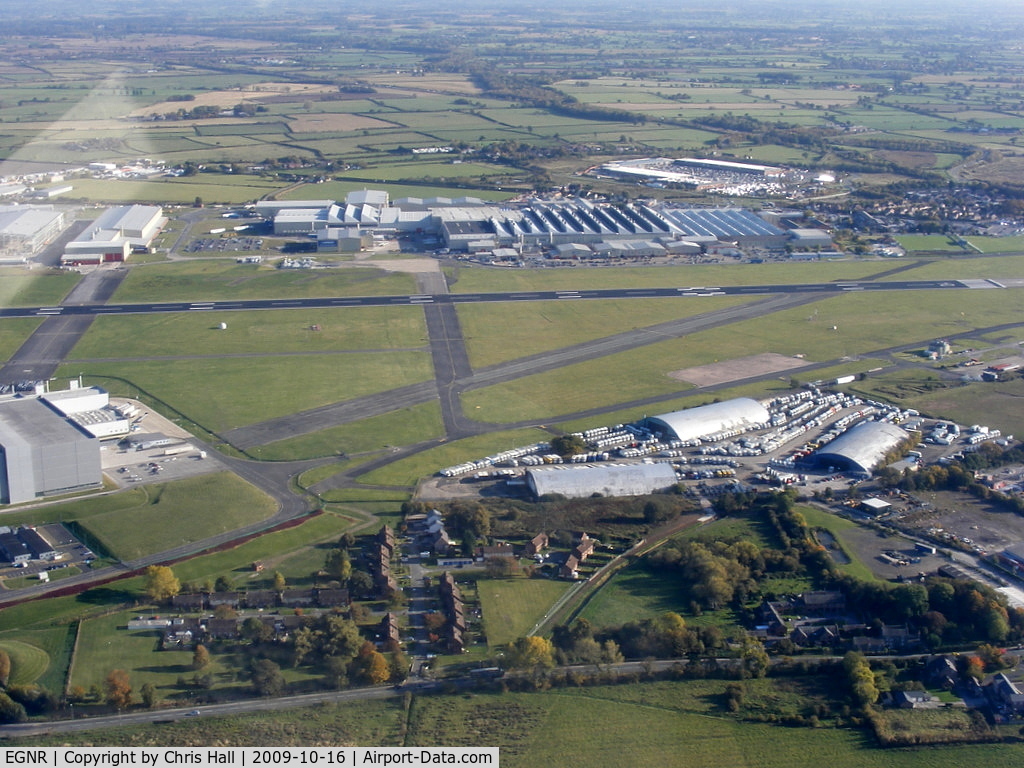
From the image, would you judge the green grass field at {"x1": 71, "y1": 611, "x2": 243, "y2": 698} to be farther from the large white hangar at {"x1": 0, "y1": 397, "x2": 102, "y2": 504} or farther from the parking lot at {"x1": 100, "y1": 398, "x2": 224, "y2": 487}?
the parking lot at {"x1": 100, "y1": 398, "x2": 224, "y2": 487}

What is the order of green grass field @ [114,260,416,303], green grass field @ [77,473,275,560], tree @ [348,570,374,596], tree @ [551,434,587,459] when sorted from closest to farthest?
1. tree @ [348,570,374,596]
2. green grass field @ [77,473,275,560]
3. tree @ [551,434,587,459]
4. green grass field @ [114,260,416,303]

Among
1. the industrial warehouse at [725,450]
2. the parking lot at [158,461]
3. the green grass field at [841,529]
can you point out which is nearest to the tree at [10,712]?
the parking lot at [158,461]

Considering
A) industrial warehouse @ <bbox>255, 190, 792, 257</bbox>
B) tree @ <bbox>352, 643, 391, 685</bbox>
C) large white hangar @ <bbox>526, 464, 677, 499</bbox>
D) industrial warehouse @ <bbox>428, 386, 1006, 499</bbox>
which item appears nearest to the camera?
tree @ <bbox>352, 643, 391, 685</bbox>

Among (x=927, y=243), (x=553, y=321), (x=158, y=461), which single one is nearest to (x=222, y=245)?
(x=553, y=321)

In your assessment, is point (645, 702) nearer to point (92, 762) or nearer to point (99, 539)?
point (92, 762)

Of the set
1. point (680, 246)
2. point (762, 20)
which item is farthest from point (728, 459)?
point (762, 20)

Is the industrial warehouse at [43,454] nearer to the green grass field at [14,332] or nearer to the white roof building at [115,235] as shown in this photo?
the green grass field at [14,332]

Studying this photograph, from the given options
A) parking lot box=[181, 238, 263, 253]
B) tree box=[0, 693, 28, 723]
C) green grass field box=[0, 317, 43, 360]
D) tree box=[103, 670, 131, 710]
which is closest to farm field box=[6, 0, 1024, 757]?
green grass field box=[0, 317, 43, 360]
